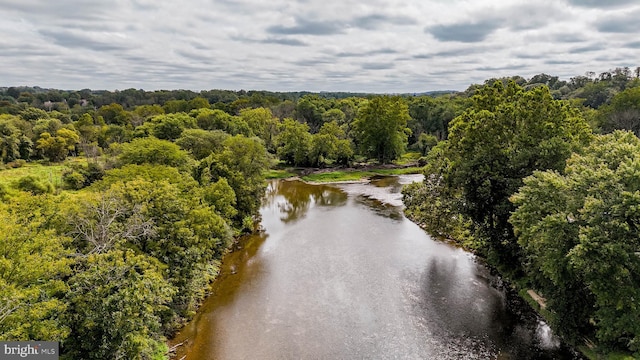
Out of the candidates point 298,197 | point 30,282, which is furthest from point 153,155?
point 30,282

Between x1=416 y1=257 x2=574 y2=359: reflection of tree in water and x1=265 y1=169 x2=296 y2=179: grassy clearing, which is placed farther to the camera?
x1=265 y1=169 x2=296 y2=179: grassy clearing

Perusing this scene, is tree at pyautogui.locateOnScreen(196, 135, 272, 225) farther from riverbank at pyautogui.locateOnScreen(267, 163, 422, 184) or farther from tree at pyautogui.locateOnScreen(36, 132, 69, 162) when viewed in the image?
tree at pyautogui.locateOnScreen(36, 132, 69, 162)

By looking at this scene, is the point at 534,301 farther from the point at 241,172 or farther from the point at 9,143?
the point at 9,143

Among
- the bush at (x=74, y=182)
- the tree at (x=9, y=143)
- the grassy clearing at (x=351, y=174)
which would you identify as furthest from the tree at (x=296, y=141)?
the tree at (x=9, y=143)

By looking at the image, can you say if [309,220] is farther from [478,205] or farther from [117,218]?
[117,218]

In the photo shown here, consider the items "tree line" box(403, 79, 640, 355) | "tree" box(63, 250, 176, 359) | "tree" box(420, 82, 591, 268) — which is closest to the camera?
"tree" box(63, 250, 176, 359)

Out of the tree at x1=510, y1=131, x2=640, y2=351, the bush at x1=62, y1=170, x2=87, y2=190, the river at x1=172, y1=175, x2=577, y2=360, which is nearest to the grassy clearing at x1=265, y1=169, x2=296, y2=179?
the river at x1=172, y1=175, x2=577, y2=360

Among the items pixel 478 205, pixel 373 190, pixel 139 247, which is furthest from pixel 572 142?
pixel 373 190
